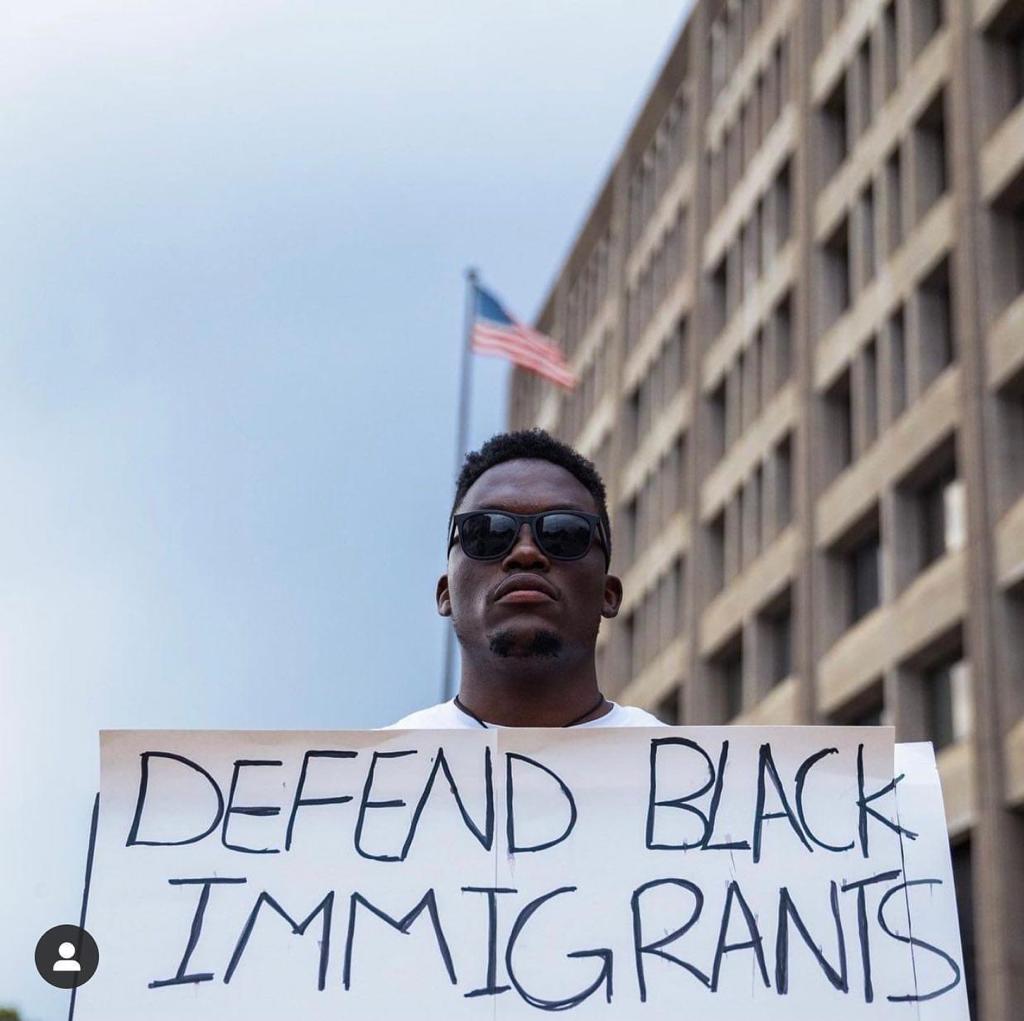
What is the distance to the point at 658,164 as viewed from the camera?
47.2 m

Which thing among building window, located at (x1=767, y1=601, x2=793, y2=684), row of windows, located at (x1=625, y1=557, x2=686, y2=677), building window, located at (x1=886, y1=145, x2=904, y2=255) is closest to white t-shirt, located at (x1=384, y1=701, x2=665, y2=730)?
building window, located at (x1=886, y1=145, x2=904, y2=255)

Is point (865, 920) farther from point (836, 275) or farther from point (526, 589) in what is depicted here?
point (836, 275)

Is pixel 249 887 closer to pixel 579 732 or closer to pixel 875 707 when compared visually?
pixel 579 732

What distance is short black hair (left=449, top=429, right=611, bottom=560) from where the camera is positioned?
13.5 ft

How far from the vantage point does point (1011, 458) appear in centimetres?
2588

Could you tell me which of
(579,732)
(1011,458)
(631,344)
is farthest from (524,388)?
(579,732)

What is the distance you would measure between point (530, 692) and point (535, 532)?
1.01 feet

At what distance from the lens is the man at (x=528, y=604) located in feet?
12.5

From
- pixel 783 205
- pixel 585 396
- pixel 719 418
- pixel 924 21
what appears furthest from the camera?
pixel 585 396

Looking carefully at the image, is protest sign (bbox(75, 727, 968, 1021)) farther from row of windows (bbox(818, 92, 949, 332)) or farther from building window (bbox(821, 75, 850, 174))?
building window (bbox(821, 75, 850, 174))

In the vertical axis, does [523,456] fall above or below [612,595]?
above

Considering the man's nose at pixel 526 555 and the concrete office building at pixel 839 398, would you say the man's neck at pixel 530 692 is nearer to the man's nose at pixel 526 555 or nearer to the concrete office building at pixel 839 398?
the man's nose at pixel 526 555

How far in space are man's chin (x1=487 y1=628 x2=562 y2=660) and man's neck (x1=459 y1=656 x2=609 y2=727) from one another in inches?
0.5

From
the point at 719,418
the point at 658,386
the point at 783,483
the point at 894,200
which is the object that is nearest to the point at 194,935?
the point at 894,200
